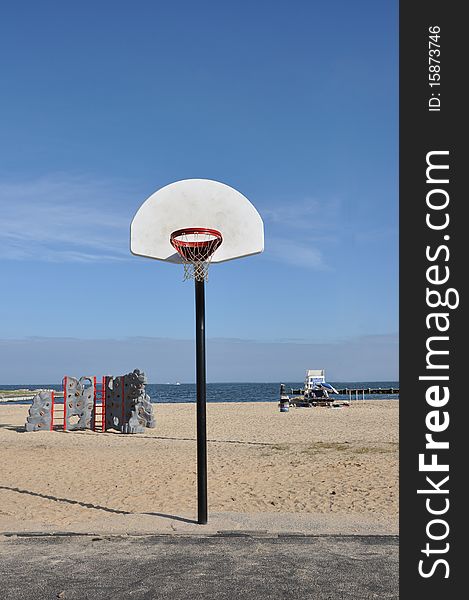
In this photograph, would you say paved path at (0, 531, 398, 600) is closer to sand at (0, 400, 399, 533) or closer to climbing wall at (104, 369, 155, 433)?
sand at (0, 400, 399, 533)

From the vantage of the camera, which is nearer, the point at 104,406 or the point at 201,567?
the point at 201,567

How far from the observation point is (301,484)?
1161 cm

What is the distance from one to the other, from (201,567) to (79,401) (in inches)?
717

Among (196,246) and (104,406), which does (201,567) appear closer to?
(196,246)

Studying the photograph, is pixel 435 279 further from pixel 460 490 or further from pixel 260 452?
pixel 260 452

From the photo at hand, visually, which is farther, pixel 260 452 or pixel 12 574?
pixel 260 452

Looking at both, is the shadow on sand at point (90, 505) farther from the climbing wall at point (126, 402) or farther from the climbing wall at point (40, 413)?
the climbing wall at point (40, 413)

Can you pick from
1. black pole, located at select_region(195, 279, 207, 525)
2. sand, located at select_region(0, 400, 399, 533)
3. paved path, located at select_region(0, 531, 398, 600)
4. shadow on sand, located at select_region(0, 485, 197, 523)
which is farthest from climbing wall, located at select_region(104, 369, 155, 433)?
paved path, located at select_region(0, 531, 398, 600)

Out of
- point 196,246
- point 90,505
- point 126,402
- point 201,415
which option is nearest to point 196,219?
point 196,246

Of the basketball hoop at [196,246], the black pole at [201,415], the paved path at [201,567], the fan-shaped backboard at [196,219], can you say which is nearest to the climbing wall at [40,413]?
the fan-shaped backboard at [196,219]

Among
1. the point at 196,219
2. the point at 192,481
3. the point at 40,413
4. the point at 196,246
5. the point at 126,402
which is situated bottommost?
the point at 192,481

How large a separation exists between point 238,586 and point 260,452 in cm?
1092

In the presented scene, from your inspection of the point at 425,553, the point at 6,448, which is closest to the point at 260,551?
the point at 425,553

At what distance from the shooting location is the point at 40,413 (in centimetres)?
2284
